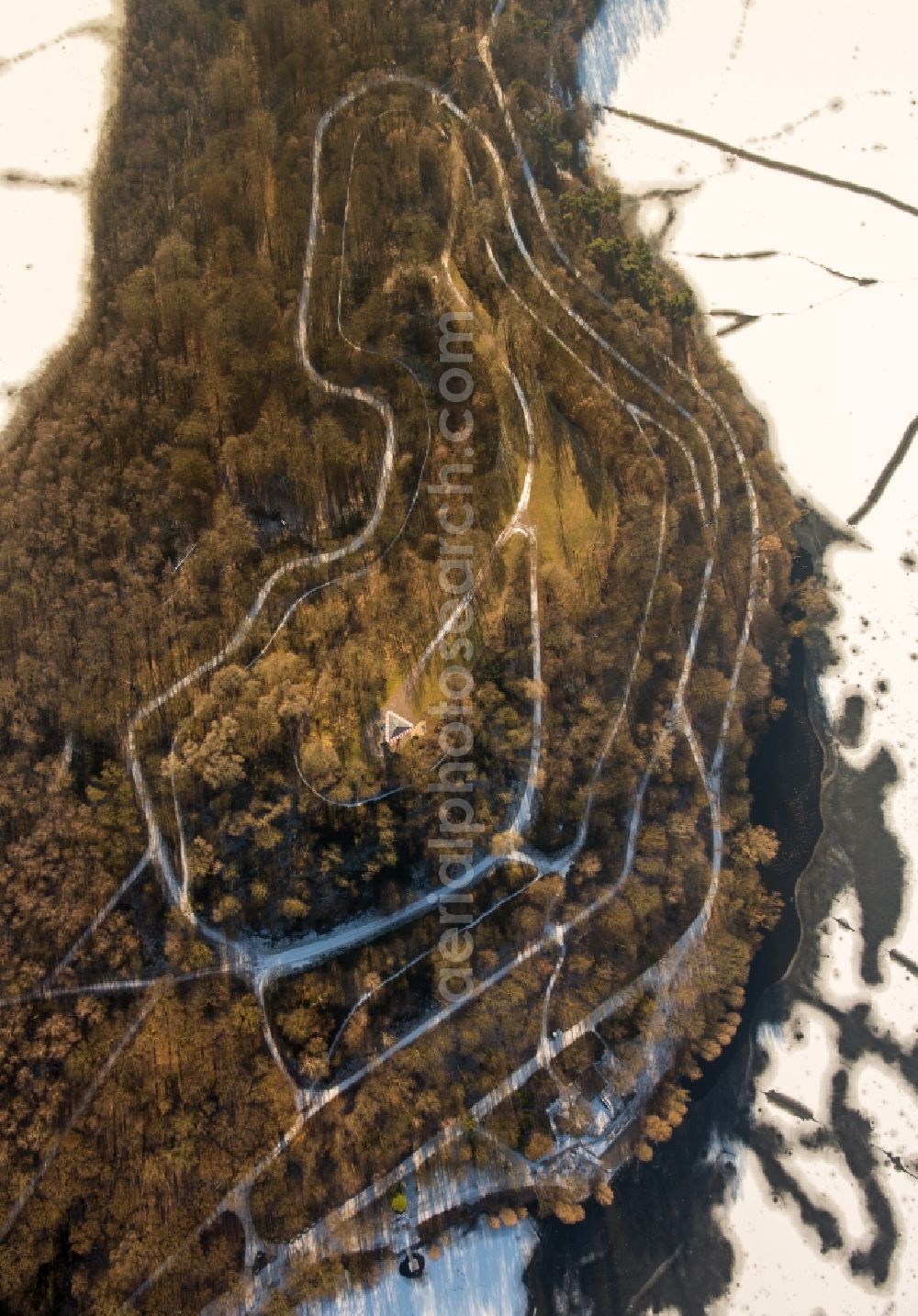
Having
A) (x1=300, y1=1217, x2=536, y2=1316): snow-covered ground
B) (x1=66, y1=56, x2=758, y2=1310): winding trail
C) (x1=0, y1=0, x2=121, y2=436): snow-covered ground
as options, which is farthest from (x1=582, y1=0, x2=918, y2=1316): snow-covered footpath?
(x1=0, y1=0, x2=121, y2=436): snow-covered ground

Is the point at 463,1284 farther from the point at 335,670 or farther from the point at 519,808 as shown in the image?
the point at 335,670

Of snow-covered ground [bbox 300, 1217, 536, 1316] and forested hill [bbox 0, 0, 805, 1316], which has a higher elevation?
forested hill [bbox 0, 0, 805, 1316]

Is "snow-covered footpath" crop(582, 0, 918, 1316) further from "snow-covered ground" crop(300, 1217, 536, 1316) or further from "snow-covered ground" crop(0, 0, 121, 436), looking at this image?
"snow-covered ground" crop(0, 0, 121, 436)

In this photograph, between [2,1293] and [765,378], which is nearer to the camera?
[2,1293]

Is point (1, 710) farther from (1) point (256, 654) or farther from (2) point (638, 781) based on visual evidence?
(2) point (638, 781)

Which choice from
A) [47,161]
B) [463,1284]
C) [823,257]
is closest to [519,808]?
[463,1284]

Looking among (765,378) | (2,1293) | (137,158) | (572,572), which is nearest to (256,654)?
(572,572)
